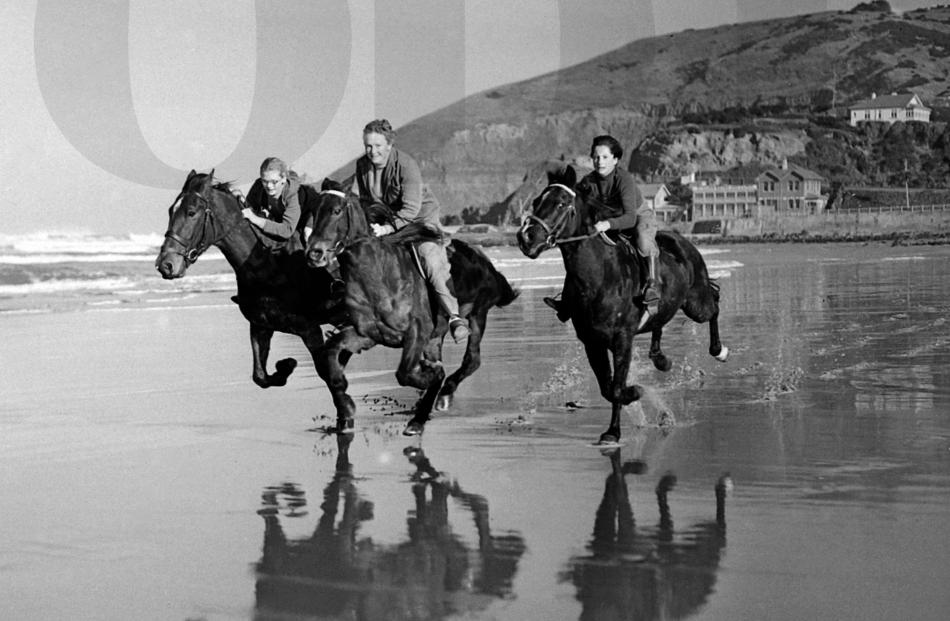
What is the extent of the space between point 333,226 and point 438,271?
1363mm

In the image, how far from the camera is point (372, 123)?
11.0 m

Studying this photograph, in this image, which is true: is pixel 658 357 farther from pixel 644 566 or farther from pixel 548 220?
pixel 644 566

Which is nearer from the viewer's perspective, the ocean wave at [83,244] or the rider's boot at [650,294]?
the rider's boot at [650,294]

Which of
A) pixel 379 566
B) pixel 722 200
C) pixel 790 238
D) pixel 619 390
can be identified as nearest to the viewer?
pixel 379 566

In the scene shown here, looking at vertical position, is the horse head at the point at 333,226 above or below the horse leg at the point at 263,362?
above

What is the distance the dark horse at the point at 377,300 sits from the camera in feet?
33.6

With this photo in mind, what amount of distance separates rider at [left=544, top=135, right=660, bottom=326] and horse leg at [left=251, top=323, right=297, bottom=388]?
2.52 metres

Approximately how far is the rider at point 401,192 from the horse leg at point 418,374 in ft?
1.57

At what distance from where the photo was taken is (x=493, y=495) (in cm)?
841

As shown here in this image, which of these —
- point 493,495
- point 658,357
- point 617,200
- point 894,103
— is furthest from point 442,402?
point 894,103

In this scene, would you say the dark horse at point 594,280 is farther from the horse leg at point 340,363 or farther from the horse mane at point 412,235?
the horse leg at point 340,363

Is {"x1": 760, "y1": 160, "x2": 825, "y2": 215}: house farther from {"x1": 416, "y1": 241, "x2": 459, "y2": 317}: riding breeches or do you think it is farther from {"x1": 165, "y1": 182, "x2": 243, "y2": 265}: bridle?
{"x1": 165, "y1": 182, "x2": 243, "y2": 265}: bridle

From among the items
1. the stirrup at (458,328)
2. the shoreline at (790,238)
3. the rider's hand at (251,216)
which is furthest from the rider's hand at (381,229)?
the shoreline at (790,238)

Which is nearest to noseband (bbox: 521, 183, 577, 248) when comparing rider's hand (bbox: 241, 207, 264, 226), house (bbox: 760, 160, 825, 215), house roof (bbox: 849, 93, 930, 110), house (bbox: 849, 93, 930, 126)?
rider's hand (bbox: 241, 207, 264, 226)
